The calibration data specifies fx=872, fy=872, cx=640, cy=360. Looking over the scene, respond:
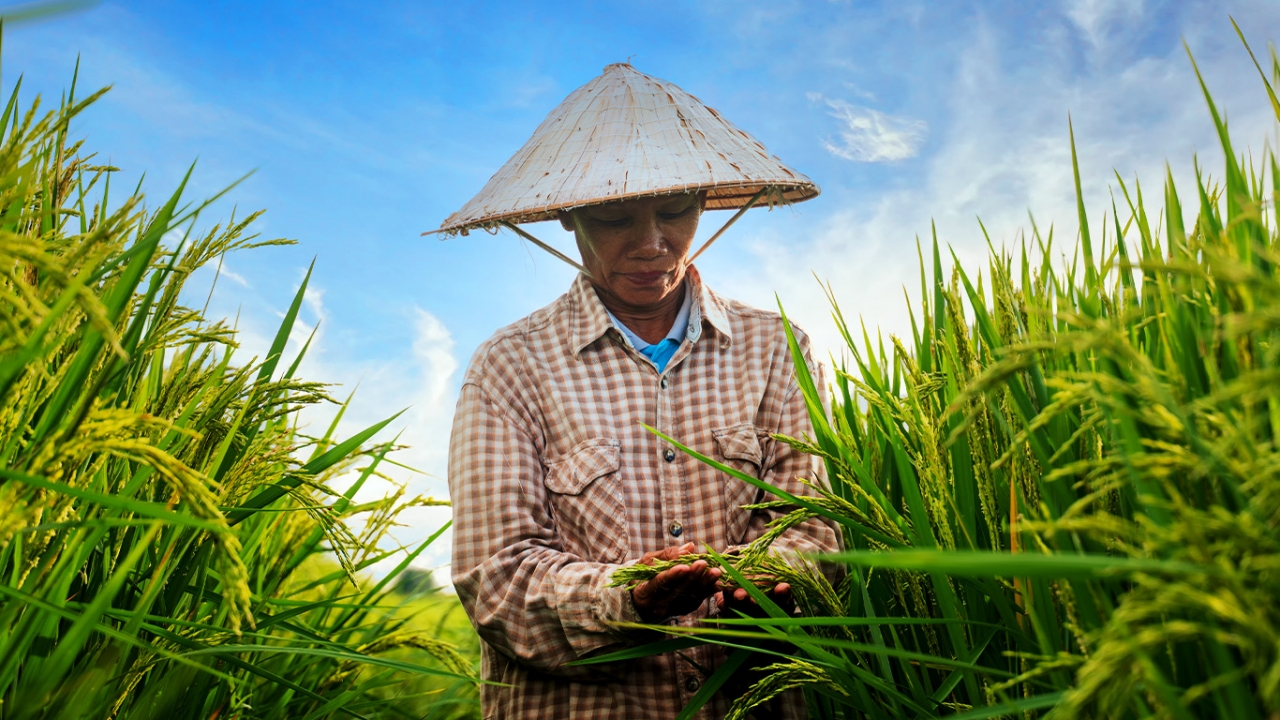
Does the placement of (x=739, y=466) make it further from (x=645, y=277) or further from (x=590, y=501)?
(x=645, y=277)

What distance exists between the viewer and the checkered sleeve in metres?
2.25

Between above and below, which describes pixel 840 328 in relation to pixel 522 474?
above

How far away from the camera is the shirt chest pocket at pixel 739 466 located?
8.93ft

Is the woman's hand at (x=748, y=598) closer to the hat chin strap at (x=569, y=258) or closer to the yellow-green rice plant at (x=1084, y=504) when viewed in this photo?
the yellow-green rice plant at (x=1084, y=504)

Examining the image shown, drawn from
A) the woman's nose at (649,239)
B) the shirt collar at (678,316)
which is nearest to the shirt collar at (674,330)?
the shirt collar at (678,316)

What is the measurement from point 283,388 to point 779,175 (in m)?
1.89

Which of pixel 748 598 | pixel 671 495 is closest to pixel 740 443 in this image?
pixel 671 495

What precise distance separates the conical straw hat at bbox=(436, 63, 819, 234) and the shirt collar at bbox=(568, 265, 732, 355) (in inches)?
13.8

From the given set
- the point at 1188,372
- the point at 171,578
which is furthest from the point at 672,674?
the point at 1188,372

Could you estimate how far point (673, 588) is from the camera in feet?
6.32

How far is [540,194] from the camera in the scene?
2.77m

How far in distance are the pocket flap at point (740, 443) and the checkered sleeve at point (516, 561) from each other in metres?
0.59

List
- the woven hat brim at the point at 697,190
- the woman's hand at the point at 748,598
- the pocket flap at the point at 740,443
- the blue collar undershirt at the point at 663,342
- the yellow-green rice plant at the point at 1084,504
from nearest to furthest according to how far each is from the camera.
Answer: the yellow-green rice plant at the point at 1084,504, the woman's hand at the point at 748,598, the woven hat brim at the point at 697,190, the pocket flap at the point at 740,443, the blue collar undershirt at the point at 663,342

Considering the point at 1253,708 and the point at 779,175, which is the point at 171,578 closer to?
the point at 1253,708
